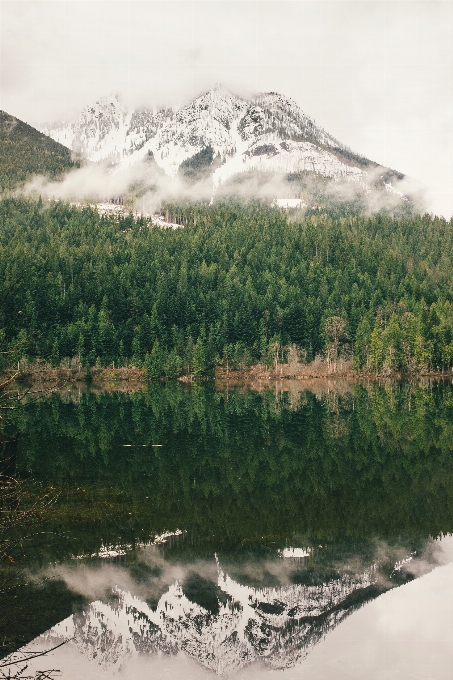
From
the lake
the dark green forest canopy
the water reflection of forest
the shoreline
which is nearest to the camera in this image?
the lake

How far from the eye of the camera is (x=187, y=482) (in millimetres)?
36438

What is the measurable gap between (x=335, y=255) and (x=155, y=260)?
51.7 m

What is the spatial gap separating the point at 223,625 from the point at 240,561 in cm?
414

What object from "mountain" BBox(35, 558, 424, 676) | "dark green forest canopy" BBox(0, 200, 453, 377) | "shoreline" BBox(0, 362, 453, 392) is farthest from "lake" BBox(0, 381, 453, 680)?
"dark green forest canopy" BBox(0, 200, 453, 377)

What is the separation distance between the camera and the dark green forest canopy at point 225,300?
425ft

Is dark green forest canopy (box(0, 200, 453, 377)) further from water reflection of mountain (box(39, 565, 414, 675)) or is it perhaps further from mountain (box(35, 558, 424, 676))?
water reflection of mountain (box(39, 565, 414, 675))

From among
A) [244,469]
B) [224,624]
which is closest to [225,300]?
[244,469]

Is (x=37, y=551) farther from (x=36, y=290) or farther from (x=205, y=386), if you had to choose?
(x=36, y=290)

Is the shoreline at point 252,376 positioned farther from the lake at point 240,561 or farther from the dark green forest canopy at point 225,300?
the lake at point 240,561

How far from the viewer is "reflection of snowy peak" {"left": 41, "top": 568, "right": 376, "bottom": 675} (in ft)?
58.7

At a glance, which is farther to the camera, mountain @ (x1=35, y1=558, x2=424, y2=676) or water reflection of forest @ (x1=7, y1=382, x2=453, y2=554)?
water reflection of forest @ (x1=7, y1=382, x2=453, y2=554)

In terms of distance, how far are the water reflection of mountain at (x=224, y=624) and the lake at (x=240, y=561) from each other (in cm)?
6

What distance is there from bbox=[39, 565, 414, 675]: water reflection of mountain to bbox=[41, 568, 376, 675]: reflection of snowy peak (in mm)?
27

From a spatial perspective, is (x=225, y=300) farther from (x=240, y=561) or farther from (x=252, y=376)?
(x=240, y=561)
